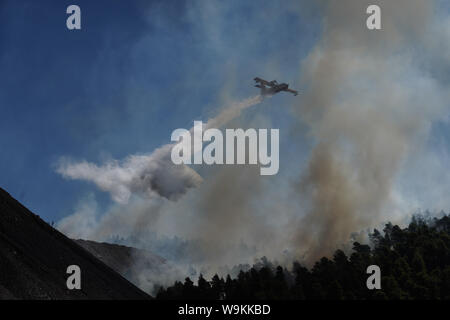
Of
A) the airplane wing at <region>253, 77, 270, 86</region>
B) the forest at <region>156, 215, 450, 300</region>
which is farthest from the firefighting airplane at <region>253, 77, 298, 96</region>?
the forest at <region>156, 215, 450, 300</region>

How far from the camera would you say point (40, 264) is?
3415 inches

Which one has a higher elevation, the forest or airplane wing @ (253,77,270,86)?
airplane wing @ (253,77,270,86)

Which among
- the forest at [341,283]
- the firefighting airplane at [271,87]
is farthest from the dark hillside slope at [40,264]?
the firefighting airplane at [271,87]

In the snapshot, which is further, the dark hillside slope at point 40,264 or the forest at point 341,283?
the forest at point 341,283

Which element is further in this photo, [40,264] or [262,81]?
[262,81]

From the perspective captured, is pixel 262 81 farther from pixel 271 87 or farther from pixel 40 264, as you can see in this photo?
pixel 40 264

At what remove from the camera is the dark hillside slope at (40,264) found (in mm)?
73062

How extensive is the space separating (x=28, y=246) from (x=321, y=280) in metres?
61.0

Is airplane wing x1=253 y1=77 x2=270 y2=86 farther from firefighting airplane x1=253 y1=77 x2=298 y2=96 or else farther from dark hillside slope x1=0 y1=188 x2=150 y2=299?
dark hillside slope x1=0 y1=188 x2=150 y2=299

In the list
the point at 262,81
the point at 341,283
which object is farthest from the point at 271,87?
the point at 341,283

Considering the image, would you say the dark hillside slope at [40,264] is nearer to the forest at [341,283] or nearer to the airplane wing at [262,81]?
the forest at [341,283]

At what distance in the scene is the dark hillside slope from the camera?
7306 cm
